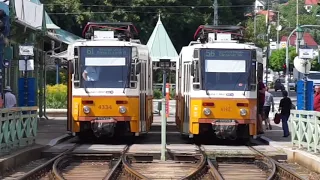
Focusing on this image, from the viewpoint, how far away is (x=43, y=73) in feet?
116

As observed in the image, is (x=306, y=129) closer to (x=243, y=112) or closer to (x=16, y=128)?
(x=243, y=112)

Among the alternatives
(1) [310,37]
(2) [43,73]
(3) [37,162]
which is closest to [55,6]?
(2) [43,73]

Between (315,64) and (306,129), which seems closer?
(306,129)

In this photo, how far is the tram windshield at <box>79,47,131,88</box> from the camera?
22.3 metres

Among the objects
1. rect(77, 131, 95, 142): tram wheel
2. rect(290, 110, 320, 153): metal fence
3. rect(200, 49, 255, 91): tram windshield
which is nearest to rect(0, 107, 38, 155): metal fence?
rect(77, 131, 95, 142): tram wheel

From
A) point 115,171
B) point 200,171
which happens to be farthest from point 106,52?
point 200,171

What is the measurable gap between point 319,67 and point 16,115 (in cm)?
7535

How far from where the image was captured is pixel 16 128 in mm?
18391

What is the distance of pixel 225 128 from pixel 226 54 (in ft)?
7.43

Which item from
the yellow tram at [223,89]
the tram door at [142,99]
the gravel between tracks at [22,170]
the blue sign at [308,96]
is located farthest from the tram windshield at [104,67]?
the blue sign at [308,96]

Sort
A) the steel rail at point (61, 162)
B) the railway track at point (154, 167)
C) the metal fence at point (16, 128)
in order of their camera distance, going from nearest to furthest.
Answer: the steel rail at point (61, 162), the railway track at point (154, 167), the metal fence at point (16, 128)

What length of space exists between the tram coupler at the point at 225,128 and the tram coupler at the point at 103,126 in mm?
3006

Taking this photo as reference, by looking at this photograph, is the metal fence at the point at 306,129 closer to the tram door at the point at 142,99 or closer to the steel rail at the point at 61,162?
the tram door at the point at 142,99

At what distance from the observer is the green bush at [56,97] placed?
42.8 metres
